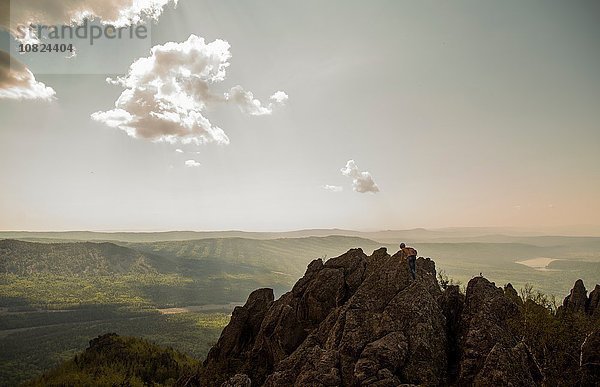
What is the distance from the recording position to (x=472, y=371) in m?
29.0

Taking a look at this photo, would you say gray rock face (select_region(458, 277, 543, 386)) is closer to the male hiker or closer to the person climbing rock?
the person climbing rock

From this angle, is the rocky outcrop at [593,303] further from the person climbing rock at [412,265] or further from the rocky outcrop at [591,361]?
the person climbing rock at [412,265]

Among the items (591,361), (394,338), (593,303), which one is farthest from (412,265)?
(593,303)

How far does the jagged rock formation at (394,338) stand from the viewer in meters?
29.2

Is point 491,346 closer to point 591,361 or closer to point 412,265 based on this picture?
point 591,361

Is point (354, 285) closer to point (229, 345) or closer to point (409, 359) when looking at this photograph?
point (409, 359)

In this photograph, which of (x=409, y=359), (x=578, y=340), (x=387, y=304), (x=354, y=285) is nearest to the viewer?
(x=409, y=359)

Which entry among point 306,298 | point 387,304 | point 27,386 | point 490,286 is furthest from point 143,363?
point 490,286

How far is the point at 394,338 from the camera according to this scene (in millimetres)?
32656

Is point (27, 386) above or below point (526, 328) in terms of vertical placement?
below

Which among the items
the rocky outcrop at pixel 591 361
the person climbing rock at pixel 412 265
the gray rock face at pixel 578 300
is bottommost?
the gray rock face at pixel 578 300

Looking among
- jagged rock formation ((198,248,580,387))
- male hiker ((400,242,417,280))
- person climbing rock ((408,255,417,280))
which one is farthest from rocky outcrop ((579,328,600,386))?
male hiker ((400,242,417,280))

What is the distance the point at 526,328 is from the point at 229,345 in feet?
142

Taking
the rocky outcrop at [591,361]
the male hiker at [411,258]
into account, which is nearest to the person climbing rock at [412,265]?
the male hiker at [411,258]
